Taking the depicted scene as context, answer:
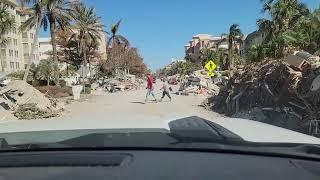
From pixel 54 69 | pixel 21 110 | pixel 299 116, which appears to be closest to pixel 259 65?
pixel 299 116

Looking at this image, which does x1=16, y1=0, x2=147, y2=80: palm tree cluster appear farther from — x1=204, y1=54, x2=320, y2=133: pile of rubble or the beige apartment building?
x1=204, y1=54, x2=320, y2=133: pile of rubble

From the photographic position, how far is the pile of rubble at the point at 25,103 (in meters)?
23.9

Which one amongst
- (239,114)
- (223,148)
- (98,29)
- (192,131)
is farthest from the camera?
(98,29)

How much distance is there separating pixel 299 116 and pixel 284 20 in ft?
98.7

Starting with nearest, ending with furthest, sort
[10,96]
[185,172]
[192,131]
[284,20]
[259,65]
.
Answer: [185,172] → [192,131] → [259,65] → [10,96] → [284,20]

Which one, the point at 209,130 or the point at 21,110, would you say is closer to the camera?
the point at 209,130

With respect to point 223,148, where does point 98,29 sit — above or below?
above

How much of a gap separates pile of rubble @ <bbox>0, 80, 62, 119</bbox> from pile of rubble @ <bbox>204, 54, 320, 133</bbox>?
721cm

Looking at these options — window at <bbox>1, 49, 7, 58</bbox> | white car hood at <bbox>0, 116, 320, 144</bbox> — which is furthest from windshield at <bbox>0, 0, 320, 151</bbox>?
window at <bbox>1, 49, 7, 58</bbox>

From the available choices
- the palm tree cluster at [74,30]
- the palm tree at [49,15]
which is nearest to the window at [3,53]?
the palm tree cluster at [74,30]

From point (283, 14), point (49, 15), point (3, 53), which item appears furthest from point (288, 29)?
point (3, 53)

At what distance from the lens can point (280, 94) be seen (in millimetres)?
19047

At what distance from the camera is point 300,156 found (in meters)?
2.26

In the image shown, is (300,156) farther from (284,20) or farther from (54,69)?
(54,69)
